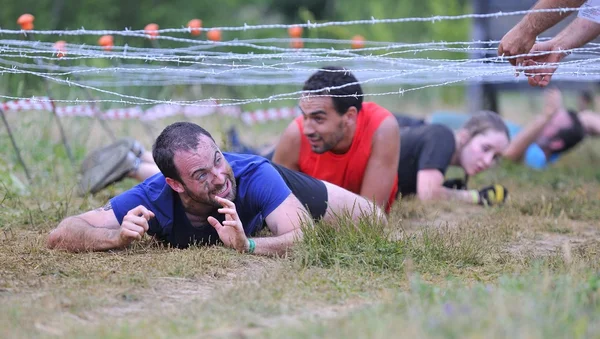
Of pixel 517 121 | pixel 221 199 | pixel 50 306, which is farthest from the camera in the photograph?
pixel 517 121

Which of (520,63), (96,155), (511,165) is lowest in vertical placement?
(511,165)

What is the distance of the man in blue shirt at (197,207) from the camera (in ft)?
14.5

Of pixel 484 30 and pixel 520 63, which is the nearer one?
pixel 520 63

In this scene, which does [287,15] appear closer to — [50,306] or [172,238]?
[172,238]

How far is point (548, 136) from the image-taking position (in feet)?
29.6

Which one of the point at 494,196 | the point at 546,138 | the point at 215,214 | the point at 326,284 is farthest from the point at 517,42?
the point at 546,138

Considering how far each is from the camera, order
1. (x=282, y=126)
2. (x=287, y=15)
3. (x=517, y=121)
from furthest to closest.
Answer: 1. (x=287, y=15)
2. (x=517, y=121)
3. (x=282, y=126)

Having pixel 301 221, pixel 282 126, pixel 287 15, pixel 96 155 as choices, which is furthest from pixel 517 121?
pixel 301 221

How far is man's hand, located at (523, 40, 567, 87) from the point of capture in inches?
188

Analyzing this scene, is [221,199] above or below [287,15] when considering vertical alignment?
below

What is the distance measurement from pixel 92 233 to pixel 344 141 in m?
2.06

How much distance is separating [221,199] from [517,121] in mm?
9947

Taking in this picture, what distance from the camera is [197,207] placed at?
15.2 feet

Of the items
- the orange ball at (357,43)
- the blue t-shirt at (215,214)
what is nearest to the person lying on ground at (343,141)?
the orange ball at (357,43)
